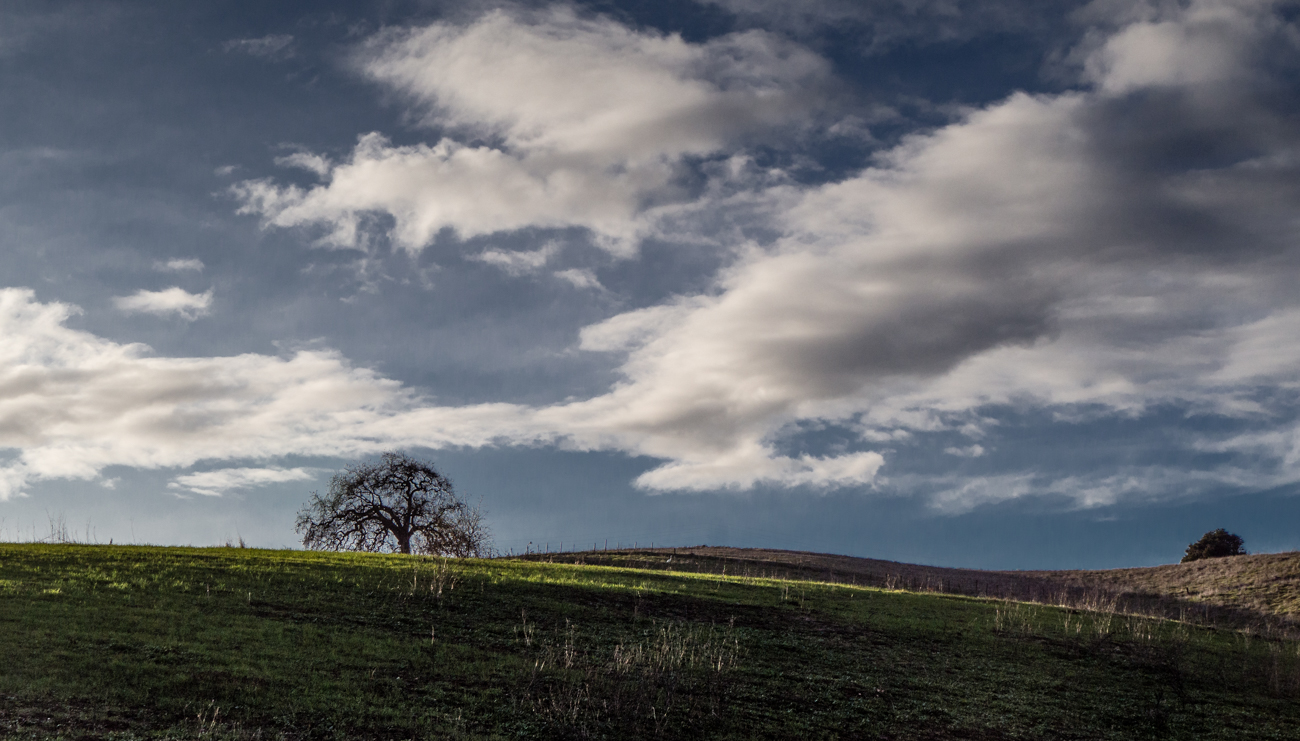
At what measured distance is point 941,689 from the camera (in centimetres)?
2405

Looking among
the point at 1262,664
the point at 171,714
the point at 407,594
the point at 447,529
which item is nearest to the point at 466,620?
the point at 407,594

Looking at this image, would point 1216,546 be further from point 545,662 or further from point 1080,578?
point 545,662

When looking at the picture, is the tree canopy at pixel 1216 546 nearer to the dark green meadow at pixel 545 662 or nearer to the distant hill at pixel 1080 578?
the distant hill at pixel 1080 578

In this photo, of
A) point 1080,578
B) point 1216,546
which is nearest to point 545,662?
point 1080,578

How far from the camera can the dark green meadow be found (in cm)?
1717

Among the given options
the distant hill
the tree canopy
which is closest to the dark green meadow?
the distant hill

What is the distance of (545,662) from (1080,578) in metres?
77.6

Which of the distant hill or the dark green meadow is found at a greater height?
the dark green meadow

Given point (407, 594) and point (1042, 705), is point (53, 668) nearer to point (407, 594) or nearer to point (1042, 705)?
point (407, 594)

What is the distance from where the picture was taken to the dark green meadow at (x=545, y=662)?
17.2 m

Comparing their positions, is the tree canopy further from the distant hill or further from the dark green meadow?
the dark green meadow

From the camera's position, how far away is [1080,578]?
83312 mm

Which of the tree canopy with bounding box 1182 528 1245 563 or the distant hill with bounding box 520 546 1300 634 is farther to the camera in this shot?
the tree canopy with bounding box 1182 528 1245 563

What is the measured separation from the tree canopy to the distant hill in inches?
564
